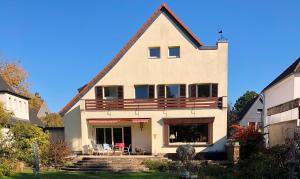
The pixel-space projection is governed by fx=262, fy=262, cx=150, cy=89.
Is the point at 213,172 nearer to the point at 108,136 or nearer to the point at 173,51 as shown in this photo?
the point at 108,136

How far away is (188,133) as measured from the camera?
25.2 metres

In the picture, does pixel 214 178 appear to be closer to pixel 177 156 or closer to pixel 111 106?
pixel 177 156

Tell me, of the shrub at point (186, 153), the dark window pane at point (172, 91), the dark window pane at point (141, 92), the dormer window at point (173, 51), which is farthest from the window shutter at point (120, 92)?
the shrub at point (186, 153)

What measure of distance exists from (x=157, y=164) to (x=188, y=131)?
598 cm

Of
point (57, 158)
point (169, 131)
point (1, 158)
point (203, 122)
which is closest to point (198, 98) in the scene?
point (203, 122)

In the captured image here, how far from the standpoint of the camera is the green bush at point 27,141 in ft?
66.4

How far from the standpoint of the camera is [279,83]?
27.6m

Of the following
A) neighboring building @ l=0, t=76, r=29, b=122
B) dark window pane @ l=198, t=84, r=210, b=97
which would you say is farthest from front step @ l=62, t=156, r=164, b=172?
neighboring building @ l=0, t=76, r=29, b=122

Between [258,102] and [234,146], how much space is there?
99.7ft

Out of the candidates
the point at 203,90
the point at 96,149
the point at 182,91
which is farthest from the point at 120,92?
the point at 203,90

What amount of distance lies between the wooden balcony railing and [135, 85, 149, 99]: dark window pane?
0.98 metres

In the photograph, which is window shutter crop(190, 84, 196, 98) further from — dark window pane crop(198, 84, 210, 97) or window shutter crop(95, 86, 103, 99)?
window shutter crop(95, 86, 103, 99)

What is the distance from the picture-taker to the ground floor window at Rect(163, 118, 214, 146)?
24359mm

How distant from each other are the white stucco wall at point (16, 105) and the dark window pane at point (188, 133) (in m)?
17.4
